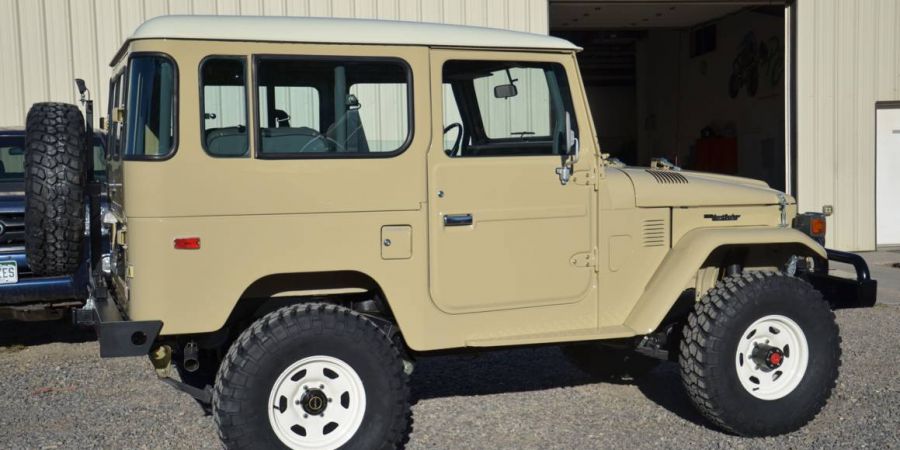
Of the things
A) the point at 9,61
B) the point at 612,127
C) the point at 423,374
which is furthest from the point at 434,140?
the point at 612,127

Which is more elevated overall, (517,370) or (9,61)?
(9,61)

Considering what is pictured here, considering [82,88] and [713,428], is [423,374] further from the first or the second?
[82,88]

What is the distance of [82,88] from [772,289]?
4170 millimetres

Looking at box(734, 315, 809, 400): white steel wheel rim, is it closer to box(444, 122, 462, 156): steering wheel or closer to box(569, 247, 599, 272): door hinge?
box(569, 247, 599, 272): door hinge

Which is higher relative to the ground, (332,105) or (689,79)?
(689,79)

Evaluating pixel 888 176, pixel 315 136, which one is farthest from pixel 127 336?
pixel 888 176

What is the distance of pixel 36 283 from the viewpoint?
7590 millimetres

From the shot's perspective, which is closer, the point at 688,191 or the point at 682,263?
the point at 682,263

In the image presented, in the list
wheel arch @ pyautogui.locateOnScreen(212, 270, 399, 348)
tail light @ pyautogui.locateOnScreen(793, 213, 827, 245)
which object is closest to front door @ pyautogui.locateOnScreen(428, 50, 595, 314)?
A: wheel arch @ pyautogui.locateOnScreen(212, 270, 399, 348)

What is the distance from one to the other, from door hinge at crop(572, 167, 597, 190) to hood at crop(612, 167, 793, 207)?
29 cm

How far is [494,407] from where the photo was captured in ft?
20.9

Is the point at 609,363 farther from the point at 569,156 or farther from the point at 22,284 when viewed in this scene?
the point at 22,284

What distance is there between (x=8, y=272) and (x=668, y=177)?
5.11m

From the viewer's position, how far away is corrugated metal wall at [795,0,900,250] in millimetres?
14539
